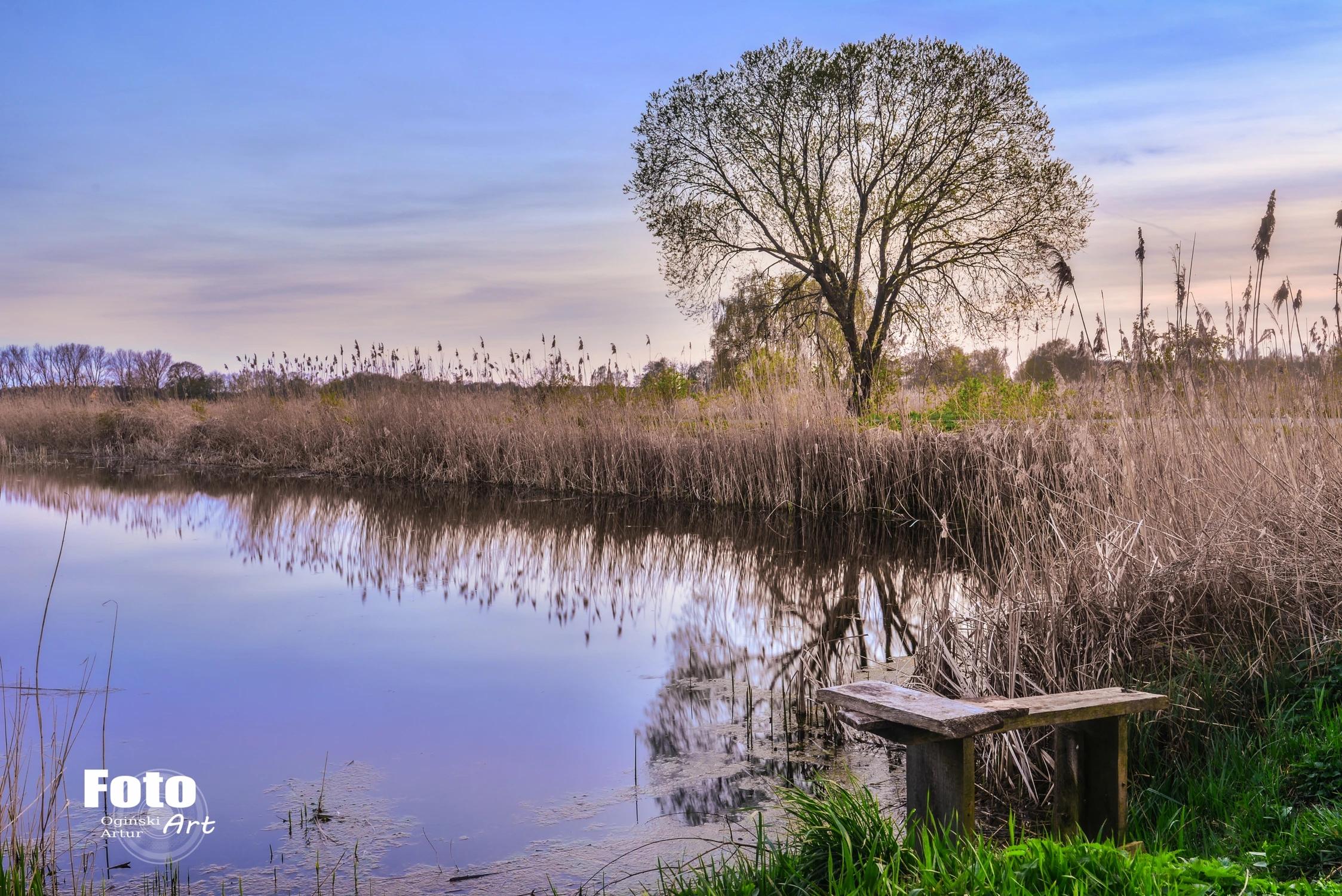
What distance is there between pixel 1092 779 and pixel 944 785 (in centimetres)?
71

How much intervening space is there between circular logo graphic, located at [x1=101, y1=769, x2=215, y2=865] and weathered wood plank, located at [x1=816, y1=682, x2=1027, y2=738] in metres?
2.51

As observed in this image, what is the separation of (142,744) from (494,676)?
1.95 meters

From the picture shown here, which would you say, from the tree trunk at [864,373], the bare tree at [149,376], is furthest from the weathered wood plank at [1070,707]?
the bare tree at [149,376]

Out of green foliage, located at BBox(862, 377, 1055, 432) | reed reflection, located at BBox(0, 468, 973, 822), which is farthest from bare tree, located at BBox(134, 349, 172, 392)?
green foliage, located at BBox(862, 377, 1055, 432)

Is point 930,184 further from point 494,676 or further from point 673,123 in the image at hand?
point 494,676

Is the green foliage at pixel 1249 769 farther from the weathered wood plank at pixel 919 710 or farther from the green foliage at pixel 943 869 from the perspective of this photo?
the weathered wood plank at pixel 919 710

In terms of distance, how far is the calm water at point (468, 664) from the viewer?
359 cm

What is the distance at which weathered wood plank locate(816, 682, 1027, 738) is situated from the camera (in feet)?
7.87

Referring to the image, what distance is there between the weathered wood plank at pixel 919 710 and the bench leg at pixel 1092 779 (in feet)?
1.60

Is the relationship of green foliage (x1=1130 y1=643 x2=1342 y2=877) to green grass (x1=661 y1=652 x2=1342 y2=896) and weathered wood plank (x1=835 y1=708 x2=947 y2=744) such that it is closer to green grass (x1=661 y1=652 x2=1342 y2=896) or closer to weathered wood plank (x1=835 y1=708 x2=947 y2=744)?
green grass (x1=661 y1=652 x2=1342 y2=896)

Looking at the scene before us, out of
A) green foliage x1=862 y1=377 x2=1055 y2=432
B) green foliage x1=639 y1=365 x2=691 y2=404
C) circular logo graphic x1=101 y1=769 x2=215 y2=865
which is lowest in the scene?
circular logo graphic x1=101 y1=769 x2=215 y2=865

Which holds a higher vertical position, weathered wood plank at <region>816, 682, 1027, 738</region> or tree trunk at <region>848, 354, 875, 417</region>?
tree trunk at <region>848, 354, 875, 417</region>

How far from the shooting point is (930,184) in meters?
22.5

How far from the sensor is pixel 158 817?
140 inches
